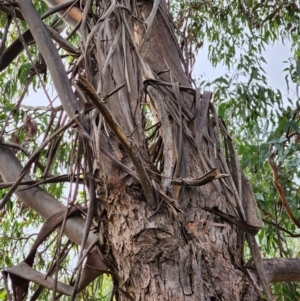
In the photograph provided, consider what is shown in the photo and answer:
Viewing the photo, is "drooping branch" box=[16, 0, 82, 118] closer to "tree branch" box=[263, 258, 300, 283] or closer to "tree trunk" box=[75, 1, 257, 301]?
"tree trunk" box=[75, 1, 257, 301]

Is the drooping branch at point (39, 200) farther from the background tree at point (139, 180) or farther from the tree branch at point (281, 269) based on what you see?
the tree branch at point (281, 269)

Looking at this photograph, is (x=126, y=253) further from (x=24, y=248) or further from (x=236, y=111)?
(x=236, y=111)

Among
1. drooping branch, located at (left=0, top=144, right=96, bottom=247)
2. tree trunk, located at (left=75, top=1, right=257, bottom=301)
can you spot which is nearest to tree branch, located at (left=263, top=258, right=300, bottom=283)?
tree trunk, located at (left=75, top=1, right=257, bottom=301)

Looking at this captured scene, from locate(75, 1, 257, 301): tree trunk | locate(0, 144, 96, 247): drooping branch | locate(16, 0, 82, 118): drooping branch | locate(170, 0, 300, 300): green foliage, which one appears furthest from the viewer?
locate(170, 0, 300, 300): green foliage

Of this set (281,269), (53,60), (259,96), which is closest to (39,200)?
(53,60)

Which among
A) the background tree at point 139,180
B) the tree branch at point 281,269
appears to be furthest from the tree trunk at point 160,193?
the tree branch at point 281,269

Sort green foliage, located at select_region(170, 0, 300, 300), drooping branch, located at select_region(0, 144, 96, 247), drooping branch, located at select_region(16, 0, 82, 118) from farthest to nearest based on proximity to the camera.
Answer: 1. green foliage, located at select_region(170, 0, 300, 300)
2. drooping branch, located at select_region(0, 144, 96, 247)
3. drooping branch, located at select_region(16, 0, 82, 118)

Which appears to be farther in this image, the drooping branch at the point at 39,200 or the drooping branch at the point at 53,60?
the drooping branch at the point at 39,200

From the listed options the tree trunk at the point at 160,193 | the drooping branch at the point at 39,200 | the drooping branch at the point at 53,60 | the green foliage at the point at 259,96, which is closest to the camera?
the tree trunk at the point at 160,193

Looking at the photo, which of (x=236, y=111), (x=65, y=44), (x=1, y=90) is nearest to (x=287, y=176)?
(x=236, y=111)

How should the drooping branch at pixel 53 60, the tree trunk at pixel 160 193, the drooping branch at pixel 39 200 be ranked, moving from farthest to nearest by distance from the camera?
1. the drooping branch at pixel 39 200
2. the drooping branch at pixel 53 60
3. the tree trunk at pixel 160 193

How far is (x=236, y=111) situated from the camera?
2906 mm

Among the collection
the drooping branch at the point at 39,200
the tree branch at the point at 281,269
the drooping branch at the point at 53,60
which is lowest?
the tree branch at the point at 281,269

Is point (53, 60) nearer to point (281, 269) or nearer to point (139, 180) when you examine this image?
point (139, 180)
